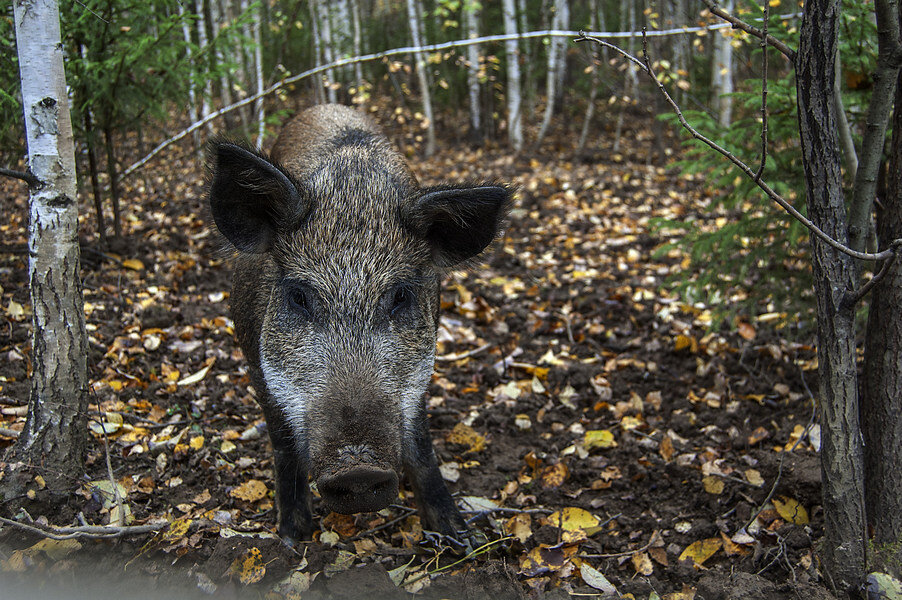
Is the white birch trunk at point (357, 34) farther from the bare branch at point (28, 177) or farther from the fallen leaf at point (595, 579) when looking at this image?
the fallen leaf at point (595, 579)

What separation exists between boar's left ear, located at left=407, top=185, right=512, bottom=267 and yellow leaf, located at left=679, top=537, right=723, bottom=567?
170cm

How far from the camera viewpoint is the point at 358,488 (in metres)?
2.23

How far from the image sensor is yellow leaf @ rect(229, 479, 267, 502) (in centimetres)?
344

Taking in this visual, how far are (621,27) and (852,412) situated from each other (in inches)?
613

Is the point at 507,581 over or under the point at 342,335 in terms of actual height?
under

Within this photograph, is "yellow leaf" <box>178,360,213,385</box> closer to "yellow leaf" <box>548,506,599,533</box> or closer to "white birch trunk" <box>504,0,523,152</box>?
"yellow leaf" <box>548,506,599,533</box>

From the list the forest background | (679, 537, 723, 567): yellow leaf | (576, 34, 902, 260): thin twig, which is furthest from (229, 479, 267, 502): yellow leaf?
(576, 34, 902, 260): thin twig

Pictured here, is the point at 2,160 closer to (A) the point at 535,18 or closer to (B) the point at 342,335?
(B) the point at 342,335

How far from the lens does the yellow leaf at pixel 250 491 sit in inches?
135

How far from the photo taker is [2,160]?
5.63 metres

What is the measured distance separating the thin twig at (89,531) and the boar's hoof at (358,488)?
96cm

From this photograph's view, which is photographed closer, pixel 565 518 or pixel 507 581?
pixel 507 581

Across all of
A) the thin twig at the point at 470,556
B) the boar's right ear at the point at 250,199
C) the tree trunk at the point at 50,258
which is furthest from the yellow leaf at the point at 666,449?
the tree trunk at the point at 50,258

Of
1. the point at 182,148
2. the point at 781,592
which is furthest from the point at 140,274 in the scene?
the point at 182,148
